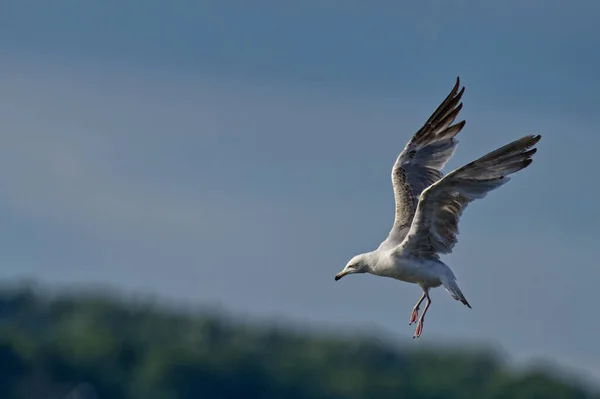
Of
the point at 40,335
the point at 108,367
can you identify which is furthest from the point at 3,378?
the point at 40,335

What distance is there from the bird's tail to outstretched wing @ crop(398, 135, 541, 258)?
324mm

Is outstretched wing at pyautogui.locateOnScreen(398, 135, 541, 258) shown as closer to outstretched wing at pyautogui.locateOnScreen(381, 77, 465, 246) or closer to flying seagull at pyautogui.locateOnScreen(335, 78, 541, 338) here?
flying seagull at pyautogui.locateOnScreen(335, 78, 541, 338)

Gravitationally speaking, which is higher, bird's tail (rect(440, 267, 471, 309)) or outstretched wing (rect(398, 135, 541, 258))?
outstretched wing (rect(398, 135, 541, 258))

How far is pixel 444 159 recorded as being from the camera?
2933cm

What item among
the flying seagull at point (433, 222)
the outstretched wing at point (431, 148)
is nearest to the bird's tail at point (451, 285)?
the flying seagull at point (433, 222)

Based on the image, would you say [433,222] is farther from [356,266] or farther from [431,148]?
[431,148]

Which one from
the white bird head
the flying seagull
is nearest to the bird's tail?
the flying seagull

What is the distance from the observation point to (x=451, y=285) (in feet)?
86.9

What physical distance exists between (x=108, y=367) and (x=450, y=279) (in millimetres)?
99394

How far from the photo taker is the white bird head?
2728cm

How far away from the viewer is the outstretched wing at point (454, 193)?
26.0 meters

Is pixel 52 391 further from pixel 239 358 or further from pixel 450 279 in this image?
pixel 450 279

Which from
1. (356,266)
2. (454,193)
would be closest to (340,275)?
(356,266)

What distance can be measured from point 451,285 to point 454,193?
47.4 inches
